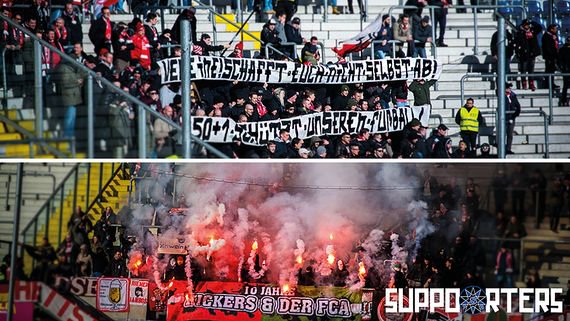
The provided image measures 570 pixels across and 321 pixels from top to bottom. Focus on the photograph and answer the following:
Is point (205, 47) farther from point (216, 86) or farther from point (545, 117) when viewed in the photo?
point (545, 117)

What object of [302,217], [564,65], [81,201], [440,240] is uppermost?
[564,65]

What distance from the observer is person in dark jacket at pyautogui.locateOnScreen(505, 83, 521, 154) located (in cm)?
1183

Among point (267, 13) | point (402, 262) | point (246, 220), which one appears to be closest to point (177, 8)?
point (267, 13)

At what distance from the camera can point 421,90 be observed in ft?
39.8

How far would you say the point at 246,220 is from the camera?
10.8 m


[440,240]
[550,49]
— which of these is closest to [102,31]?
[440,240]

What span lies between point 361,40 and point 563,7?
2304 mm

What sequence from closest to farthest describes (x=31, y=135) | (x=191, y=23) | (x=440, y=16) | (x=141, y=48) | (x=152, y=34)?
(x=31, y=135) < (x=141, y=48) < (x=152, y=34) < (x=191, y=23) < (x=440, y=16)

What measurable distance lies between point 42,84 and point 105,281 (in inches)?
68.7

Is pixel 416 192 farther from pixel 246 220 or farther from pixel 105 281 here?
pixel 105 281

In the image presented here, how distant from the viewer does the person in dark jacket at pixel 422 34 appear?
12.5 meters

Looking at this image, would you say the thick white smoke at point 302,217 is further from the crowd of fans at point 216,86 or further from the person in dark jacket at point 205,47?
the person in dark jacket at point 205,47

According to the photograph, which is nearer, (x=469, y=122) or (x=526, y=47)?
(x=469, y=122)

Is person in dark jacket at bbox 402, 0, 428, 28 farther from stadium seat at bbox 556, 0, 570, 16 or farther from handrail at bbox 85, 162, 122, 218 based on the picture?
handrail at bbox 85, 162, 122, 218
